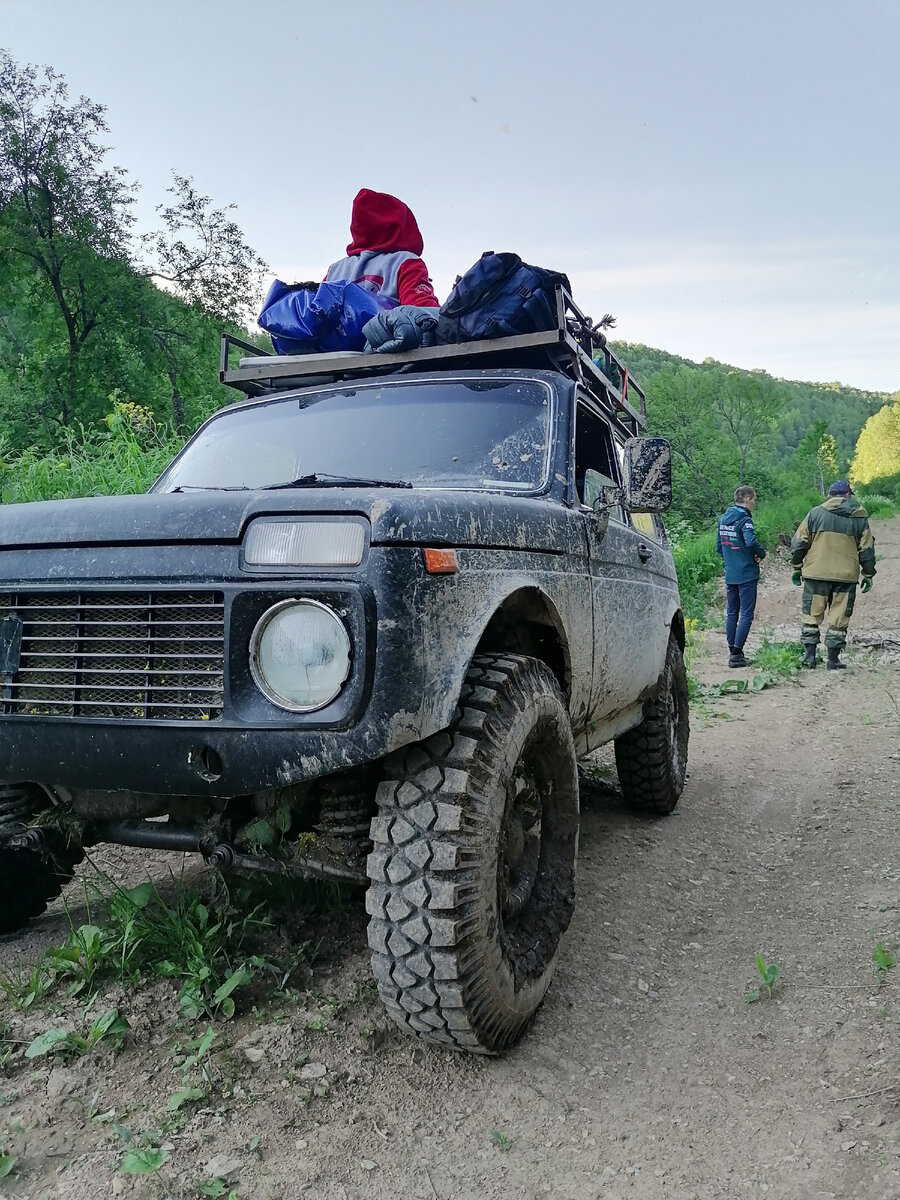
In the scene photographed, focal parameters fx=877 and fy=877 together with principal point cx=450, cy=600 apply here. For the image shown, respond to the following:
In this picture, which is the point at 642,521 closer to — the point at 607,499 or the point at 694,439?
the point at 607,499

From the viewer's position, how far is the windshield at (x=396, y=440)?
291 centimetres

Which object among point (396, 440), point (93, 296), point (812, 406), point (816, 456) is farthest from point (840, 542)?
point (812, 406)

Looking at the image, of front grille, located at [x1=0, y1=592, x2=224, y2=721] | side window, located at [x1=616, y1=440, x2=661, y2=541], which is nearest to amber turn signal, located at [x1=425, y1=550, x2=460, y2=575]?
front grille, located at [x1=0, y1=592, x2=224, y2=721]

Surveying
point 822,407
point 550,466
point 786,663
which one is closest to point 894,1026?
point 550,466

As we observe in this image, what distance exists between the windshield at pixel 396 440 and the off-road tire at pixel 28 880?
132 centimetres

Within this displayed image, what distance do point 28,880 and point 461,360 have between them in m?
2.37

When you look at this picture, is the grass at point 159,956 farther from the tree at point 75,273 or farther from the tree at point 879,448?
the tree at point 879,448

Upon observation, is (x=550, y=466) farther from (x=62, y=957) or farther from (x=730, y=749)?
(x=730, y=749)

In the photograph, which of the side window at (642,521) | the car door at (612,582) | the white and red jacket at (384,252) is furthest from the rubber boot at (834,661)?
the white and red jacket at (384,252)

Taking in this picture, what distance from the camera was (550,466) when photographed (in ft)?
9.68

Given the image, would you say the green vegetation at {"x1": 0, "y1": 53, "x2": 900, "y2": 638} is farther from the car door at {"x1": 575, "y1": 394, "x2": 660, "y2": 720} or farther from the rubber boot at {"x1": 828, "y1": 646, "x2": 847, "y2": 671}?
the car door at {"x1": 575, "y1": 394, "x2": 660, "y2": 720}

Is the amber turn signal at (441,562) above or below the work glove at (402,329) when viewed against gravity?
below

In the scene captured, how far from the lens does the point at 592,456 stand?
3465 mm

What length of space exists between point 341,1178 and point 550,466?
2077 millimetres
